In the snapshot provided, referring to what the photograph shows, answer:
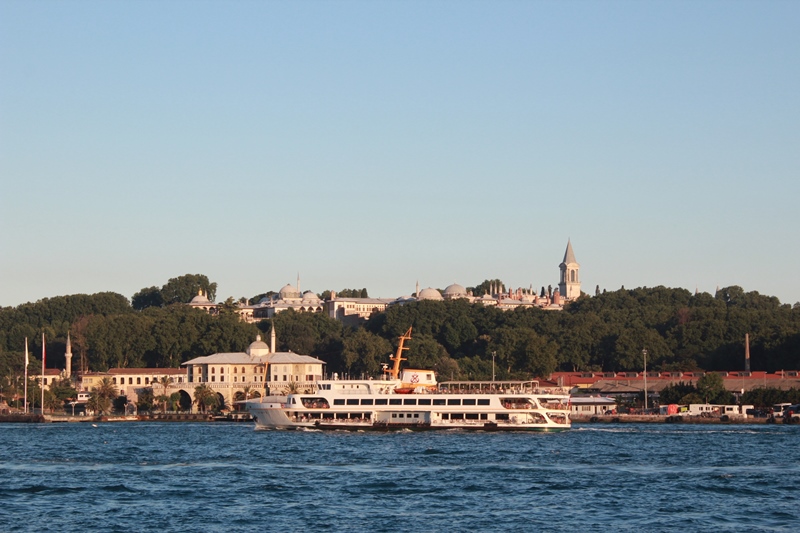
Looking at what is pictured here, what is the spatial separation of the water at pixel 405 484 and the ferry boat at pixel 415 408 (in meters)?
5.49

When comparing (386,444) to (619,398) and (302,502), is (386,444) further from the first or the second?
(619,398)

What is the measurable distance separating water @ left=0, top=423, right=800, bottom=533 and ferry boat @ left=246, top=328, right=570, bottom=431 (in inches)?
216

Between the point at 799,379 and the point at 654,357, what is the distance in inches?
980

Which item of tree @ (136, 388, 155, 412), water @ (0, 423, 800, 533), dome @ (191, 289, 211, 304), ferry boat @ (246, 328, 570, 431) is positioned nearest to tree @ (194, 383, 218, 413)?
tree @ (136, 388, 155, 412)

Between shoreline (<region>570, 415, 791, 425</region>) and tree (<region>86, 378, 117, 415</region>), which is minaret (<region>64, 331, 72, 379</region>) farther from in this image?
shoreline (<region>570, 415, 791, 425</region>)

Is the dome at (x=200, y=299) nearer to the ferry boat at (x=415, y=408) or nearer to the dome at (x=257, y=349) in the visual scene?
the dome at (x=257, y=349)

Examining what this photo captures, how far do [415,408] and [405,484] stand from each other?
101ft

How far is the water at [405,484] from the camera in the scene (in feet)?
127

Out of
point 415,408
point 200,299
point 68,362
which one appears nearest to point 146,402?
point 68,362

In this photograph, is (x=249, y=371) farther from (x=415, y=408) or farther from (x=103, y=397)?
(x=415, y=408)

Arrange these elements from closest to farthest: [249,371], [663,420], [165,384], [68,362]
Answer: [663,420] < [165,384] < [249,371] < [68,362]

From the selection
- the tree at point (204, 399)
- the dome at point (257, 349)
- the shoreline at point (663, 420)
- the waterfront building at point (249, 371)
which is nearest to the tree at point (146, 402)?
the tree at point (204, 399)

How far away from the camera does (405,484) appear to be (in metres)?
46.9

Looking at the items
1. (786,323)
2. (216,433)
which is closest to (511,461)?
(216,433)
